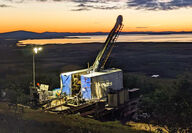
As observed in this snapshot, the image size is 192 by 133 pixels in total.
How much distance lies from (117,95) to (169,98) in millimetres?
6218

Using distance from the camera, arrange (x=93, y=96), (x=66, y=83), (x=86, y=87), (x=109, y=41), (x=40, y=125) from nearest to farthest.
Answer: (x=40, y=125) → (x=86, y=87) → (x=93, y=96) → (x=66, y=83) → (x=109, y=41)

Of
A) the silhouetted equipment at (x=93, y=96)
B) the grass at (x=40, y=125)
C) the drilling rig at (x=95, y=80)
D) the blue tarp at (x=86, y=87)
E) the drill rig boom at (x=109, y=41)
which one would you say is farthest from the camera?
the drill rig boom at (x=109, y=41)

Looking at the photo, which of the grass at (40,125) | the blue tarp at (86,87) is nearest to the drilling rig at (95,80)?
the blue tarp at (86,87)

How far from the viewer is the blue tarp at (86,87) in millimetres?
16669

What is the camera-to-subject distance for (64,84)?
17891mm

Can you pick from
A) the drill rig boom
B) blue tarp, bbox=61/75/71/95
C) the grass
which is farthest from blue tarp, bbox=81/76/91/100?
the grass

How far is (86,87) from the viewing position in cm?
1680

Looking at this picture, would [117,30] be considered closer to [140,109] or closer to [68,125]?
[140,109]

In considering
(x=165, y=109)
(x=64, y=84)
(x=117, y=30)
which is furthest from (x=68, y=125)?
(x=117, y=30)

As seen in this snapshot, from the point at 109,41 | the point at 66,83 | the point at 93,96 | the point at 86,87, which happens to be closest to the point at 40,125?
the point at 86,87

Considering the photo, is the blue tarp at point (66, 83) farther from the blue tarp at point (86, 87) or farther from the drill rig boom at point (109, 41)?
the drill rig boom at point (109, 41)

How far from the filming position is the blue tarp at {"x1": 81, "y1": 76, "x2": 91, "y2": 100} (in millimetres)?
16669

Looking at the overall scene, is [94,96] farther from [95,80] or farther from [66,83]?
[66,83]

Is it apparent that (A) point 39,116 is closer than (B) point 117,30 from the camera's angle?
Yes
